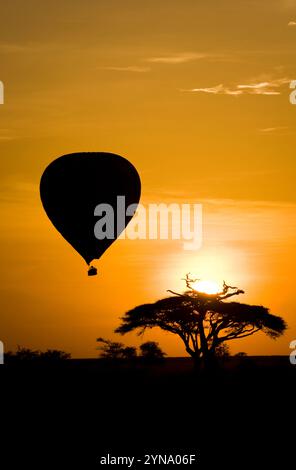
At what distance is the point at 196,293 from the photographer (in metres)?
59.5

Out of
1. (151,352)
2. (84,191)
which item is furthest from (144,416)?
(151,352)

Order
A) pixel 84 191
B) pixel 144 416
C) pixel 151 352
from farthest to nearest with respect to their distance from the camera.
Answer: pixel 151 352, pixel 84 191, pixel 144 416

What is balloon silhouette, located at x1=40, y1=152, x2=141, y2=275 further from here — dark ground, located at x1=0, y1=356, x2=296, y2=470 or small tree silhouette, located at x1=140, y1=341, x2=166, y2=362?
small tree silhouette, located at x1=140, y1=341, x2=166, y2=362

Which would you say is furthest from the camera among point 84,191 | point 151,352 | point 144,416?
point 151,352

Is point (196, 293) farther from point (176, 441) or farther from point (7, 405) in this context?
Result: point (176, 441)

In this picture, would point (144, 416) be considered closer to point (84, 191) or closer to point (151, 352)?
point (84, 191)

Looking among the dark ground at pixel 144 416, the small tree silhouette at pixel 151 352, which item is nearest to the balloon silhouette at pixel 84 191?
the dark ground at pixel 144 416

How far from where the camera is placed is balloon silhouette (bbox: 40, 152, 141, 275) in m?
45.2

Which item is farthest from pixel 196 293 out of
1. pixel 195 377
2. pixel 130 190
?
pixel 130 190

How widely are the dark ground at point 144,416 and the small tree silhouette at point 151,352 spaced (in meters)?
10.7

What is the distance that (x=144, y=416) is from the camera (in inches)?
1496

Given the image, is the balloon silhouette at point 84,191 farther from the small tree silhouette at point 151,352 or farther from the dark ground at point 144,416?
the small tree silhouette at point 151,352

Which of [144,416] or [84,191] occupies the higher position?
[84,191]

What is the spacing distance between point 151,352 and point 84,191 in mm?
24914
